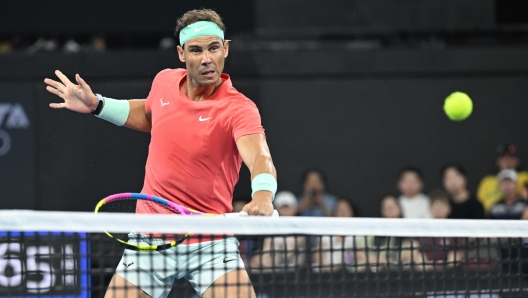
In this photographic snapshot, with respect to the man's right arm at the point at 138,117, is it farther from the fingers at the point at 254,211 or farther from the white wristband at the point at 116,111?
the fingers at the point at 254,211

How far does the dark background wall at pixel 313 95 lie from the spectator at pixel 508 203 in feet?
6.13

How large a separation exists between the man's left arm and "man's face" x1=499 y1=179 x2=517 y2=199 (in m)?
4.44

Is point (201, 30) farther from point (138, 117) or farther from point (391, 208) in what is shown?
point (391, 208)

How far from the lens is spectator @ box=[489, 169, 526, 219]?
7344 mm

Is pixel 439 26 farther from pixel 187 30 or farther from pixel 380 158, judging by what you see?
pixel 187 30

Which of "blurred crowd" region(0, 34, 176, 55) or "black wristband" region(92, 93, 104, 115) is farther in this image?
"blurred crowd" region(0, 34, 176, 55)

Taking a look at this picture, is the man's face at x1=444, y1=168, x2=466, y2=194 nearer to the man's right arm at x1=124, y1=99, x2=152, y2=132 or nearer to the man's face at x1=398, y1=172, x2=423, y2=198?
the man's face at x1=398, y1=172, x2=423, y2=198

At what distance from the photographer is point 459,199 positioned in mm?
7668

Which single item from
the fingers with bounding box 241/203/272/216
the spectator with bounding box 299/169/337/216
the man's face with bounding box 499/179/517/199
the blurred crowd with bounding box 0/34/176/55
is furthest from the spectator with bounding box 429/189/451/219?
the fingers with bounding box 241/203/272/216

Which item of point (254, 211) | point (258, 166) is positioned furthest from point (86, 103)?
point (254, 211)

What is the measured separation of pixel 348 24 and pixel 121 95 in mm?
2558

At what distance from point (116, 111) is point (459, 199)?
173 inches

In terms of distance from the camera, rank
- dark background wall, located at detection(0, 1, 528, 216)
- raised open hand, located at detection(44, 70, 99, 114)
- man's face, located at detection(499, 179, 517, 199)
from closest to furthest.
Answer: raised open hand, located at detection(44, 70, 99, 114), man's face, located at detection(499, 179, 517, 199), dark background wall, located at detection(0, 1, 528, 216)

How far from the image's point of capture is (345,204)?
777 cm
